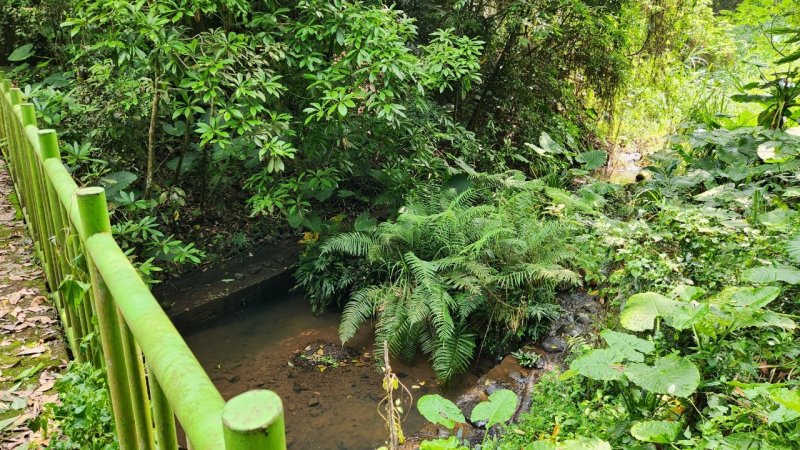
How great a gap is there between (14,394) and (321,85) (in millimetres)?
3070

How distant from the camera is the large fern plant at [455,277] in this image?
13.9ft

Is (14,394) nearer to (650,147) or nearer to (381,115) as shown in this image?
(381,115)

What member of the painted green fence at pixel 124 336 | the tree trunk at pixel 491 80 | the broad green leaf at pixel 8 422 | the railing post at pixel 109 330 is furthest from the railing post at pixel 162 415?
the tree trunk at pixel 491 80

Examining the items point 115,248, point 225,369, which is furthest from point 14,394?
point 225,369

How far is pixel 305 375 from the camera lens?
14.2 feet

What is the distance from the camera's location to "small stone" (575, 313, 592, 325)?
4.12 meters

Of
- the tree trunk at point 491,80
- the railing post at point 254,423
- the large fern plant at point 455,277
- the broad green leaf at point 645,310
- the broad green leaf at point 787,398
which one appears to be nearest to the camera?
the railing post at point 254,423

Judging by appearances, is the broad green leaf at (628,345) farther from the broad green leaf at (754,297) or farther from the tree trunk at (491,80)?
the tree trunk at (491,80)

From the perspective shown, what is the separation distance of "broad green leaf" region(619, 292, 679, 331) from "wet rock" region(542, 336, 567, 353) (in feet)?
4.33

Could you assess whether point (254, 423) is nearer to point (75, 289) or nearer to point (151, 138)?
point (75, 289)

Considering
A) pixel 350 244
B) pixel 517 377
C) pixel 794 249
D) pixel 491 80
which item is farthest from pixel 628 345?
pixel 491 80

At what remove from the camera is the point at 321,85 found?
4.46m

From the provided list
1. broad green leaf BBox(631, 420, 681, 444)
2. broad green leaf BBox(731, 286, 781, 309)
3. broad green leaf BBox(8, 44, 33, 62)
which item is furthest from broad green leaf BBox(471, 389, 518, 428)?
broad green leaf BBox(8, 44, 33, 62)

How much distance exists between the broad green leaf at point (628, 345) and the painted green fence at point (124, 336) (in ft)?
5.84
